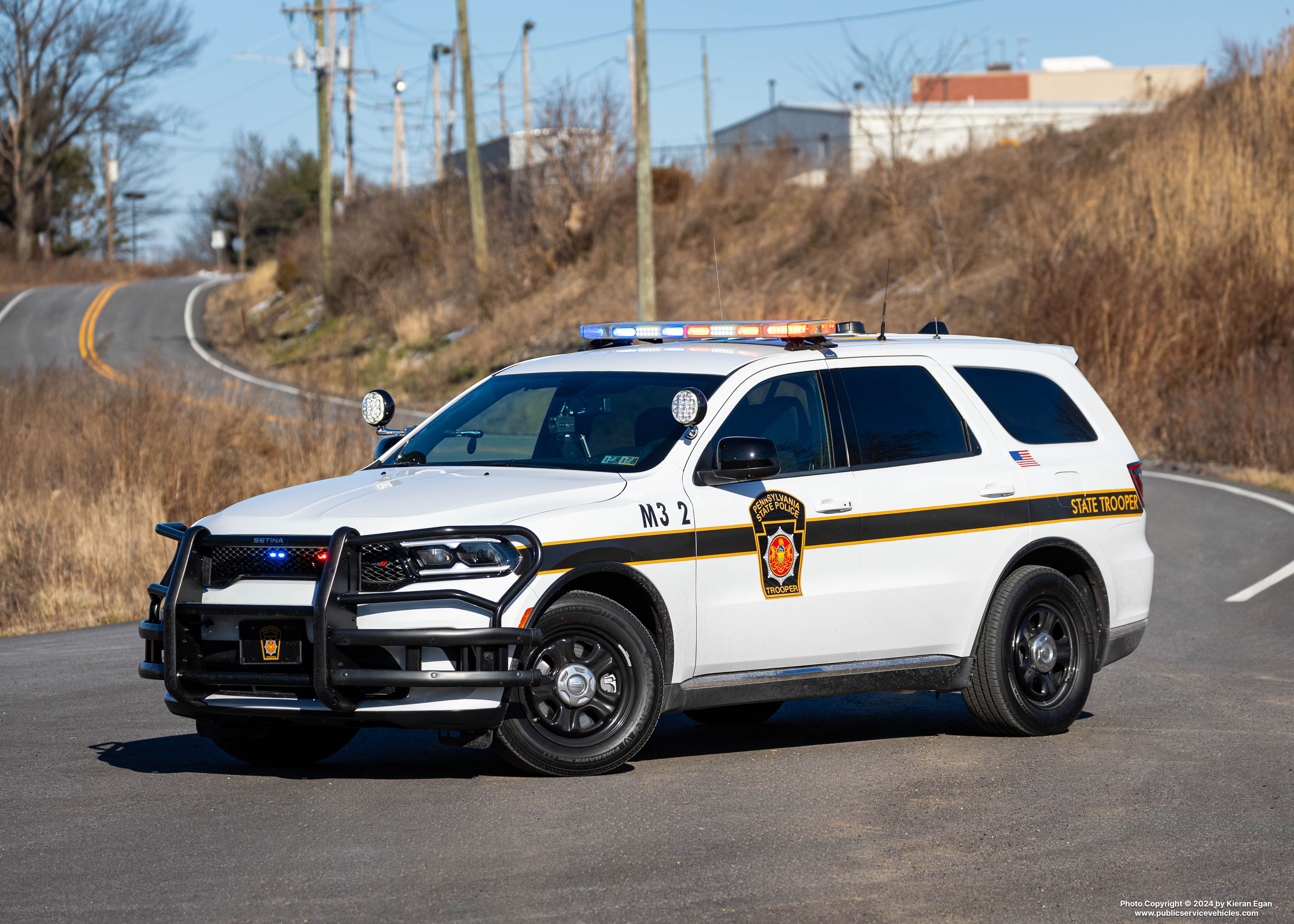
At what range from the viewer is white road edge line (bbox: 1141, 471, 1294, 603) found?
12.4m

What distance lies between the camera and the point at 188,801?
6.22m

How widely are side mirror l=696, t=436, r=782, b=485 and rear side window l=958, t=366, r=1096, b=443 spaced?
1.69m


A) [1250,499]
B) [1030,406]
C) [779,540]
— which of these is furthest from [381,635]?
[1250,499]

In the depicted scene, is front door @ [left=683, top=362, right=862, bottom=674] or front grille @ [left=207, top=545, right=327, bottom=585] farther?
front door @ [left=683, top=362, right=862, bottom=674]

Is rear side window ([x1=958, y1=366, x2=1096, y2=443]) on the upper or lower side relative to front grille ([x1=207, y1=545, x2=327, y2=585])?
upper

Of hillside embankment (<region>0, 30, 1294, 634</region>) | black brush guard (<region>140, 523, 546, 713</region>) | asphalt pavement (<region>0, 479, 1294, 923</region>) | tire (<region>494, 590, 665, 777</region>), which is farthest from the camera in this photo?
hillside embankment (<region>0, 30, 1294, 634</region>)

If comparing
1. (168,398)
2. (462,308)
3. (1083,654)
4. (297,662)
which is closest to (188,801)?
(297,662)

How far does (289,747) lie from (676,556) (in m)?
1.95

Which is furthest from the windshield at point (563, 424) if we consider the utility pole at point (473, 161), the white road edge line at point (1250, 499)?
the utility pole at point (473, 161)

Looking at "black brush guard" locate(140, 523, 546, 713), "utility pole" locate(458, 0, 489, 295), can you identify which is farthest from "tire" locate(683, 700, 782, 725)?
"utility pole" locate(458, 0, 489, 295)

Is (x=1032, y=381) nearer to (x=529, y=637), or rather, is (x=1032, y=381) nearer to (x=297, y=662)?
(x=529, y=637)

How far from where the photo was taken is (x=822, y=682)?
6.96m

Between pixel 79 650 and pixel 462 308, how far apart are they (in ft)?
113

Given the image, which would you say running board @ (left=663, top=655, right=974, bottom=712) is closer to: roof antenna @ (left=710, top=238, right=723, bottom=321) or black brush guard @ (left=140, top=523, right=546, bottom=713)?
black brush guard @ (left=140, top=523, right=546, bottom=713)
